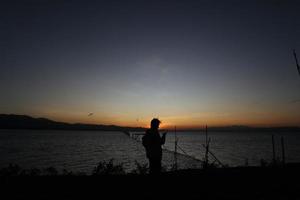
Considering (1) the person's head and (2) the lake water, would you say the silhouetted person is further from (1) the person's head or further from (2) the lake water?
(2) the lake water

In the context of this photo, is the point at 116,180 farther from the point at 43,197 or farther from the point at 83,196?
the point at 43,197

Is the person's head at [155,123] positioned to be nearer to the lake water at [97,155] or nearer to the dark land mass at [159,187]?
the dark land mass at [159,187]

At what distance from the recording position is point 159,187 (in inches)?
323

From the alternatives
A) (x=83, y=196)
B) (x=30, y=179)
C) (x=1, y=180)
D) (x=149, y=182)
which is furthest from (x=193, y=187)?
(x=1, y=180)

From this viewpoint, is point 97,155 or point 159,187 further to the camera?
point 97,155

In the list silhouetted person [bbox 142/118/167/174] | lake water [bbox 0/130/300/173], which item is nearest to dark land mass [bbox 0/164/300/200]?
silhouetted person [bbox 142/118/167/174]

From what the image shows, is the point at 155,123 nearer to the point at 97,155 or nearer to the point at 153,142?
the point at 153,142

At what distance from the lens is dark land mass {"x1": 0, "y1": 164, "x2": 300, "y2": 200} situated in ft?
23.6

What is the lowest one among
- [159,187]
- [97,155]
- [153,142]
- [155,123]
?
[97,155]

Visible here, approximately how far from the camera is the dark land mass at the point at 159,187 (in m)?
7.18

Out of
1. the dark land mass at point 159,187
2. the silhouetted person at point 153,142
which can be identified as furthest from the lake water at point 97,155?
the silhouetted person at point 153,142

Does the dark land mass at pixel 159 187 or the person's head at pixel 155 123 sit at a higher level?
the person's head at pixel 155 123

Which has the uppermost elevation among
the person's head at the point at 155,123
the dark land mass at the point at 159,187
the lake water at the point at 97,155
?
the person's head at the point at 155,123

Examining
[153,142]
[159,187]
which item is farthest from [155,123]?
[159,187]
